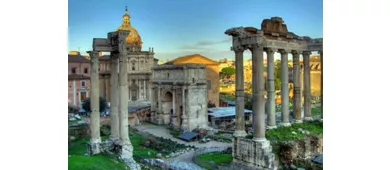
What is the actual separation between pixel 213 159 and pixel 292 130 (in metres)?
3.58

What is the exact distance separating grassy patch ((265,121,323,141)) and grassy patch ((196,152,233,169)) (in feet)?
7.08

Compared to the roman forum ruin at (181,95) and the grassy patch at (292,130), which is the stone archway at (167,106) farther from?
the grassy patch at (292,130)

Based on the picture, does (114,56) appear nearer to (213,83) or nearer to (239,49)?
(239,49)

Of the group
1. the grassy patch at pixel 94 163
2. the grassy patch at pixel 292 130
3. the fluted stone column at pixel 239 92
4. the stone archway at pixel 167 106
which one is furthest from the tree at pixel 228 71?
the grassy patch at pixel 94 163

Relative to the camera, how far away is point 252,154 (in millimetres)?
11984

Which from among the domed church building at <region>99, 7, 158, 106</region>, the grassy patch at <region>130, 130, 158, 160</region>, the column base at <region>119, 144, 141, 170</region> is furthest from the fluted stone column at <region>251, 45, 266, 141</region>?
the domed church building at <region>99, 7, 158, 106</region>

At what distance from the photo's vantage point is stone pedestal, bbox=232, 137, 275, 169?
456 inches

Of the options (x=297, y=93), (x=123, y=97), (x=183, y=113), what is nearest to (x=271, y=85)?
(x=297, y=93)

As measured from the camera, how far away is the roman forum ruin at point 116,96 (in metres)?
13.1

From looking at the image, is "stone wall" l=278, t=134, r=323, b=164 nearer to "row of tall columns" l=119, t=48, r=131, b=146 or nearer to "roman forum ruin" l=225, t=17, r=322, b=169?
"roman forum ruin" l=225, t=17, r=322, b=169

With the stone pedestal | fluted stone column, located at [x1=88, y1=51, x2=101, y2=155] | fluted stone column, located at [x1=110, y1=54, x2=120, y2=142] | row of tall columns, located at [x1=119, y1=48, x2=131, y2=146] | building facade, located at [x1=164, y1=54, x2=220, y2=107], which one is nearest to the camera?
the stone pedestal

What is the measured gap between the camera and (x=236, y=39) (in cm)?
1304
